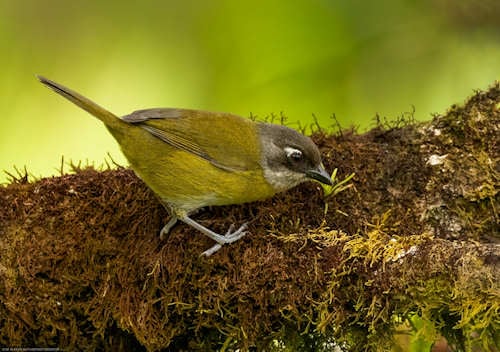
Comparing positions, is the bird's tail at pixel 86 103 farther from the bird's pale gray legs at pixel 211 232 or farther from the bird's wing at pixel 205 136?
the bird's pale gray legs at pixel 211 232

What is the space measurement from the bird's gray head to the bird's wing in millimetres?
84

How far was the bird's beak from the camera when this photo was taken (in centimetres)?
383

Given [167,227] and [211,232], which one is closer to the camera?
[211,232]

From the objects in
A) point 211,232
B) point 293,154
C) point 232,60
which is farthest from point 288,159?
point 232,60

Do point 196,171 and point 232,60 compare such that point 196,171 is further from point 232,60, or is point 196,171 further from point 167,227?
point 232,60

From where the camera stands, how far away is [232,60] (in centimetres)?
488

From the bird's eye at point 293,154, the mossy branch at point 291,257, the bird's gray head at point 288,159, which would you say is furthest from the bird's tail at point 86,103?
the bird's eye at point 293,154

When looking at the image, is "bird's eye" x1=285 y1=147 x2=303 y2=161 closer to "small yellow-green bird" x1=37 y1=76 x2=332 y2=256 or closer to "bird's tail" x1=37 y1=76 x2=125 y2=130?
"small yellow-green bird" x1=37 y1=76 x2=332 y2=256

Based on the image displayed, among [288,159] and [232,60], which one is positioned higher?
[232,60]

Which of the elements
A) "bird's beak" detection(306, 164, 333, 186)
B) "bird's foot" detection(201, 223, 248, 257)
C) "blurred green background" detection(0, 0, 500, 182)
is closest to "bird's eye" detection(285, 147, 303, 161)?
"bird's beak" detection(306, 164, 333, 186)

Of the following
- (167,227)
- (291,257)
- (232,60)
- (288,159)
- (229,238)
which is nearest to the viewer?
(291,257)

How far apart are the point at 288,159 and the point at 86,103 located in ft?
4.04

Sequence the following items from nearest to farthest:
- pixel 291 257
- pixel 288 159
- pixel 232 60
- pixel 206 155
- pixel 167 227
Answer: pixel 291 257 < pixel 167 227 < pixel 288 159 < pixel 206 155 < pixel 232 60

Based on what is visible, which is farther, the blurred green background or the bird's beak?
the blurred green background
